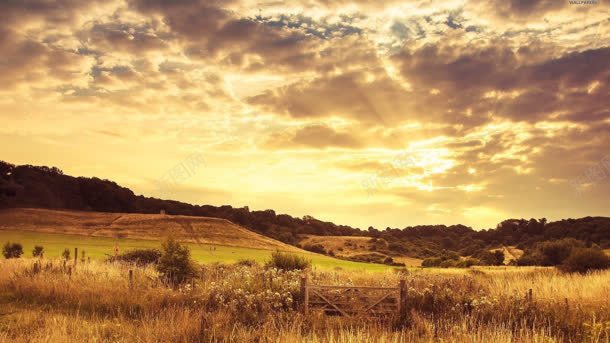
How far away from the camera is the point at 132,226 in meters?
78.8

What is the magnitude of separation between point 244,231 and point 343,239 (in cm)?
3554

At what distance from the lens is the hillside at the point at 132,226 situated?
72.8m

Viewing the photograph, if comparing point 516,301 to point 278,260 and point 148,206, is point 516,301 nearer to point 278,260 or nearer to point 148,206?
point 278,260

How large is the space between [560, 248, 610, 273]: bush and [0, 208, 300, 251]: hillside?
146 ft

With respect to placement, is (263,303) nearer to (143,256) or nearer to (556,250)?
(143,256)

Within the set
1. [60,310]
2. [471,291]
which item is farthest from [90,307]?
[471,291]

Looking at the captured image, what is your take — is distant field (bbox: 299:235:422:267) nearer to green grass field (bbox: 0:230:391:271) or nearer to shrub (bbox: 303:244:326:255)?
shrub (bbox: 303:244:326:255)

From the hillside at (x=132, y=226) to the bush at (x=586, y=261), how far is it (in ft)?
146

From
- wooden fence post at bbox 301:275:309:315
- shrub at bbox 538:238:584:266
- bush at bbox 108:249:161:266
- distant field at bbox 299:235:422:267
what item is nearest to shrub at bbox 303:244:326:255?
distant field at bbox 299:235:422:267

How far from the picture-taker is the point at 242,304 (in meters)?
19.7

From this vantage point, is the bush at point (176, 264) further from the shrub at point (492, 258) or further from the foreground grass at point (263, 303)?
the shrub at point (492, 258)

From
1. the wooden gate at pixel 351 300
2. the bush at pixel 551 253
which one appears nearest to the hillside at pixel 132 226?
the bush at pixel 551 253

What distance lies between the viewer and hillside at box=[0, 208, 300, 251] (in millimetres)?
72750

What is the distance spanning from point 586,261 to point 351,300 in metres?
33.6
